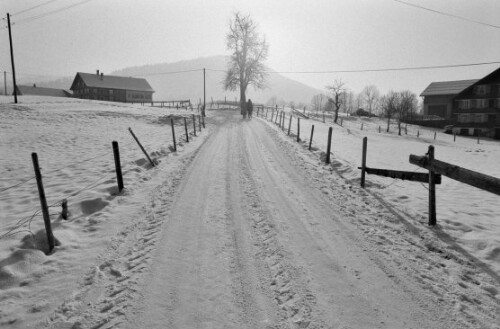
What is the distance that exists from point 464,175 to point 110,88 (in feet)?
251

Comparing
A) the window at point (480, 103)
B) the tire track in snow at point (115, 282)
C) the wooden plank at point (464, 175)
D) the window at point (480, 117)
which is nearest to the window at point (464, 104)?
the window at point (480, 103)

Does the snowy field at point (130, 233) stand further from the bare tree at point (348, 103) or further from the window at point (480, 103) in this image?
the bare tree at point (348, 103)

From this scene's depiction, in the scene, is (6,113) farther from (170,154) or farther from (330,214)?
(330,214)

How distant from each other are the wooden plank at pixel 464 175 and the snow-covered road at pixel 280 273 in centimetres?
127

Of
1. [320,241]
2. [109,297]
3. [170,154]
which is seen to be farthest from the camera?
[170,154]

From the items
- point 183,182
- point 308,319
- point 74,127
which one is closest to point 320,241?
point 308,319

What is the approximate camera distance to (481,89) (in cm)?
5459

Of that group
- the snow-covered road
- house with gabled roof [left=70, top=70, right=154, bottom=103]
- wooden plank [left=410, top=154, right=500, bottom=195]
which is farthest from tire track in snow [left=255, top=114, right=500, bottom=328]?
house with gabled roof [left=70, top=70, right=154, bottom=103]

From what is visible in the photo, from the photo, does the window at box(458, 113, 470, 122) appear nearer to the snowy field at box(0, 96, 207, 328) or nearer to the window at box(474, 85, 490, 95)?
the window at box(474, 85, 490, 95)

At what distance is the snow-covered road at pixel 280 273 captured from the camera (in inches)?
148

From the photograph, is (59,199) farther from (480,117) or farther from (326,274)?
(480,117)

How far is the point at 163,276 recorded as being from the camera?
183 inches

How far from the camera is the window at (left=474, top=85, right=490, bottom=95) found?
53.8 meters

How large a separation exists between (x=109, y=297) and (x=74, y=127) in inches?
932
